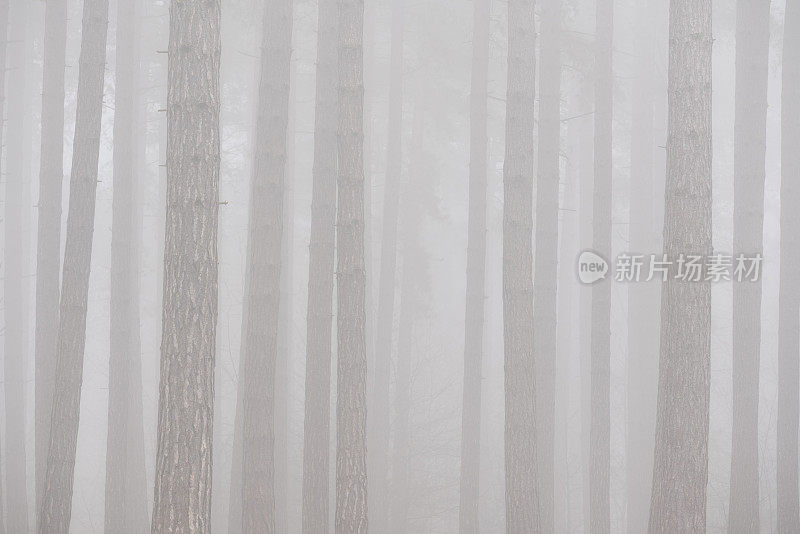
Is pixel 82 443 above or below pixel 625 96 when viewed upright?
below

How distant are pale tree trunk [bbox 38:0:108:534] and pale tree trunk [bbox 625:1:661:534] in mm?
9936

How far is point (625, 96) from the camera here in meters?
19.7

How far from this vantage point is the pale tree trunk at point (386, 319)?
15.1 m

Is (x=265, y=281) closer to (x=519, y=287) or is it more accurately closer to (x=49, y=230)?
(x=519, y=287)

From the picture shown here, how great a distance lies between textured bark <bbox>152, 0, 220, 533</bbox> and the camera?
18.8 feet

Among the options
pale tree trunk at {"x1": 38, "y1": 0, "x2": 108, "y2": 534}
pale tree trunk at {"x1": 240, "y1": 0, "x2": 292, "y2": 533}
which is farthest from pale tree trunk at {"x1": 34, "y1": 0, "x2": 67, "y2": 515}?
pale tree trunk at {"x1": 240, "y1": 0, "x2": 292, "y2": 533}

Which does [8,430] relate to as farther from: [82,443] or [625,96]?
[625,96]

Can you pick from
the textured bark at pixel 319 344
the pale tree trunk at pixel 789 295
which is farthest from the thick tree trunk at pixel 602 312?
the textured bark at pixel 319 344

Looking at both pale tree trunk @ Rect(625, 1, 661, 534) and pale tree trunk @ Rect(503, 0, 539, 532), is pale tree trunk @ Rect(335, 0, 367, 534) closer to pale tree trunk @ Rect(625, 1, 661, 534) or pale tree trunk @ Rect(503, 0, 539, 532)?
pale tree trunk @ Rect(503, 0, 539, 532)

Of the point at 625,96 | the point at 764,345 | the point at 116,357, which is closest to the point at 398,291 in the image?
the point at 625,96

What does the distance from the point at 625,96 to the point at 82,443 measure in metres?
19.2

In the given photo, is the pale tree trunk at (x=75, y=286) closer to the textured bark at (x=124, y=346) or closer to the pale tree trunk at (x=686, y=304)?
the textured bark at (x=124, y=346)

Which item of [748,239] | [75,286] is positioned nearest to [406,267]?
[748,239]

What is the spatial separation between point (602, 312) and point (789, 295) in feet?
8.89
